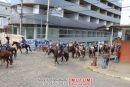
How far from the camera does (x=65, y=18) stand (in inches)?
2105

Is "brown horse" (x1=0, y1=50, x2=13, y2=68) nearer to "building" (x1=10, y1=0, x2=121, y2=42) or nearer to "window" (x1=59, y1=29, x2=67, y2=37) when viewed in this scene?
"building" (x1=10, y1=0, x2=121, y2=42)

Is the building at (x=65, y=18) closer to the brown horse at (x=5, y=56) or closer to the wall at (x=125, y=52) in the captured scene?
the wall at (x=125, y=52)

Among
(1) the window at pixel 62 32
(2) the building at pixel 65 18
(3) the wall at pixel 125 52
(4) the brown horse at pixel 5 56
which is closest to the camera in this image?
Result: (4) the brown horse at pixel 5 56

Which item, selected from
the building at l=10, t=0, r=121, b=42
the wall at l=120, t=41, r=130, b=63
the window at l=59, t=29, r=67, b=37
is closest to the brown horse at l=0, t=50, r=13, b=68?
the wall at l=120, t=41, r=130, b=63

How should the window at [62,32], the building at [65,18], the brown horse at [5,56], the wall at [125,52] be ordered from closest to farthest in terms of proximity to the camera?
the brown horse at [5,56] < the wall at [125,52] < the building at [65,18] < the window at [62,32]

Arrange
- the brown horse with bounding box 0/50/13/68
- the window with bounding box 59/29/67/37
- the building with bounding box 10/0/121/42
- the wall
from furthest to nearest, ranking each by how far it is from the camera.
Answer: the window with bounding box 59/29/67/37 < the building with bounding box 10/0/121/42 < the wall < the brown horse with bounding box 0/50/13/68

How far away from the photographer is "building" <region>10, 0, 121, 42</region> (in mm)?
45706

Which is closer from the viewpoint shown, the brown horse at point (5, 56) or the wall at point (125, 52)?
the brown horse at point (5, 56)

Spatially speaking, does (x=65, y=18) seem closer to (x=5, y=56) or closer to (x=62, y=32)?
(x=62, y=32)

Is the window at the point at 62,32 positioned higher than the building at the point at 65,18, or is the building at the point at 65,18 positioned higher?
the building at the point at 65,18

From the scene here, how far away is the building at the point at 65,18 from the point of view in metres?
45.7

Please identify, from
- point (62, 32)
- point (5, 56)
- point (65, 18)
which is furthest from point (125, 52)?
point (65, 18)

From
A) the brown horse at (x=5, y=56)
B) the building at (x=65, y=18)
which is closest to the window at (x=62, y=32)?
the building at (x=65, y=18)

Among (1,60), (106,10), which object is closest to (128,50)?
(1,60)
